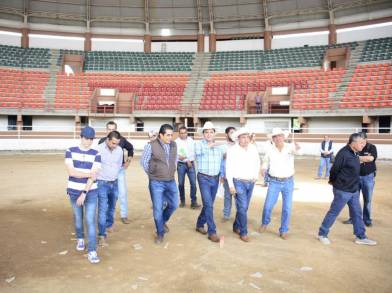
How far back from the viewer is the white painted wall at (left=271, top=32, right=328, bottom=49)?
1208 inches

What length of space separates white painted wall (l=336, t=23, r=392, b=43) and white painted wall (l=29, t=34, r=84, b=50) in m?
25.0

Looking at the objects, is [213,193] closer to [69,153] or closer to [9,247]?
[69,153]

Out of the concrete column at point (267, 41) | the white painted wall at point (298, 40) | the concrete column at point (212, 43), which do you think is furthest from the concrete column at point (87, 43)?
the white painted wall at point (298, 40)

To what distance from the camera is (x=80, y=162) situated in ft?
14.2

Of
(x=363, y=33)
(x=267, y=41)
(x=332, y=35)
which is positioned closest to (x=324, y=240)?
(x=332, y=35)

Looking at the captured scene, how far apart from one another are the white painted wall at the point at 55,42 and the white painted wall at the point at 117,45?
1.49m

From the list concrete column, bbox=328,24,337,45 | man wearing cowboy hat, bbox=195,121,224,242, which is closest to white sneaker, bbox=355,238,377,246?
man wearing cowboy hat, bbox=195,121,224,242

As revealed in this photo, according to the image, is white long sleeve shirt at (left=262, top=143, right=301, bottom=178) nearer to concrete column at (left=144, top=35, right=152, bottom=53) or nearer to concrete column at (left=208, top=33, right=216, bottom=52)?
concrete column at (left=208, top=33, right=216, bottom=52)

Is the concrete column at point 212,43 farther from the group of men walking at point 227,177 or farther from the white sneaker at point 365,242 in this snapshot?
the white sneaker at point 365,242

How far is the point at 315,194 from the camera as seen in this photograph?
9.19 metres

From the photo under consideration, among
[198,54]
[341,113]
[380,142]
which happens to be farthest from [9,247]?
[198,54]

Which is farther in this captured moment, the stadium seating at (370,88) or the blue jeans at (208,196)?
the stadium seating at (370,88)

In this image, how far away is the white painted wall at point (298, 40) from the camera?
30.7 metres

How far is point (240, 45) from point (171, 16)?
740 cm
